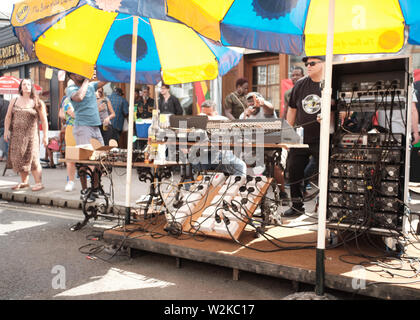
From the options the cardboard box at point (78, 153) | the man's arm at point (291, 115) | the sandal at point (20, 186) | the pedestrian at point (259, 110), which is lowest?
the sandal at point (20, 186)

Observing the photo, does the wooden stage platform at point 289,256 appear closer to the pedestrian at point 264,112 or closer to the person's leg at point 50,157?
the pedestrian at point 264,112

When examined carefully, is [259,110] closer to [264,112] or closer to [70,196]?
[264,112]

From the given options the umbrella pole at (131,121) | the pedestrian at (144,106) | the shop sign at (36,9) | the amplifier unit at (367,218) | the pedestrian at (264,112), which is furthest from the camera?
the pedestrian at (144,106)

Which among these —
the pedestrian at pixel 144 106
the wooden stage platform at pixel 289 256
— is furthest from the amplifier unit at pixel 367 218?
the pedestrian at pixel 144 106

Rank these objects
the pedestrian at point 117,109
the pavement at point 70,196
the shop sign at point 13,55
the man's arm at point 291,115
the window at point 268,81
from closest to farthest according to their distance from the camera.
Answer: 1. the man's arm at point 291,115
2. the pavement at point 70,196
3. the window at point 268,81
4. the pedestrian at point 117,109
5. the shop sign at point 13,55

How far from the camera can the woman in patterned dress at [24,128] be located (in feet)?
23.0

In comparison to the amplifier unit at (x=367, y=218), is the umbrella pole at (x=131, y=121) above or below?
above

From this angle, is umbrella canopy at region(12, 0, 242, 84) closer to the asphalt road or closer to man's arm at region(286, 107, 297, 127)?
man's arm at region(286, 107, 297, 127)

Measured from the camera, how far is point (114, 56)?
5043mm

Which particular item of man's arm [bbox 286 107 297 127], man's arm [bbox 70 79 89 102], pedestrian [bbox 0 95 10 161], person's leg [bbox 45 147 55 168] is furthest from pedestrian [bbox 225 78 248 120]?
pedestrian [bbox 0 95 10 161]

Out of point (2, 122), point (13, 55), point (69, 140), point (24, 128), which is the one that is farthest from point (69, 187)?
point (13, 55)

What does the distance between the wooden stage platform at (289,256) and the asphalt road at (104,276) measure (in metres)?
0.16

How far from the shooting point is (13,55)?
1625 centimetres

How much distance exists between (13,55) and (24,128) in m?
11.2
